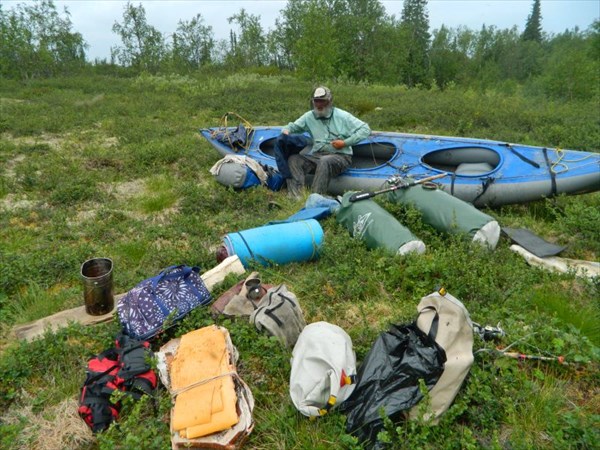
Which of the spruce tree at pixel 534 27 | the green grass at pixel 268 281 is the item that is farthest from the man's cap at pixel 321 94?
the spruce tree at pixel 534 27

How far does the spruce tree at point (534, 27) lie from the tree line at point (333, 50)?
4.58 ft

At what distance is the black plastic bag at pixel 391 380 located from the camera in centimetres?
219

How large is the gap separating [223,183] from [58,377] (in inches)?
152

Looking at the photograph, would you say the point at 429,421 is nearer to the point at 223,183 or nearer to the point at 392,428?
the point at 392,428

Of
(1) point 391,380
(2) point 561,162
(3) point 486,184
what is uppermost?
(2) point 561,162

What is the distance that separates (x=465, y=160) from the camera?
19.8 feet

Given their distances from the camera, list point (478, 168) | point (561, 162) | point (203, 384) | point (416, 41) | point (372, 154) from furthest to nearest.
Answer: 1. point (416, 41)
2. point (372, 154)
3. point (478, 168)
4. point (561, 162)
5. point (203, 384)

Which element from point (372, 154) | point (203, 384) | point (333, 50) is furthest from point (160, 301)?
point (333, 50)

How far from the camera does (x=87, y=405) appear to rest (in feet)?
7.89

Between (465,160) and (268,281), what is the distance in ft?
12.7

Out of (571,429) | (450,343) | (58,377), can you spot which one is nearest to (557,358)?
(571,429)

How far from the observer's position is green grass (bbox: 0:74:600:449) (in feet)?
7.50

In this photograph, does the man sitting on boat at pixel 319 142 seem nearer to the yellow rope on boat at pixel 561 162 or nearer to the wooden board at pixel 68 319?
the yellow rope on boat at pixel 561 162

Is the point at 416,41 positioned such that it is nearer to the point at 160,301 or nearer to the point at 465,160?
the point at 465,160
